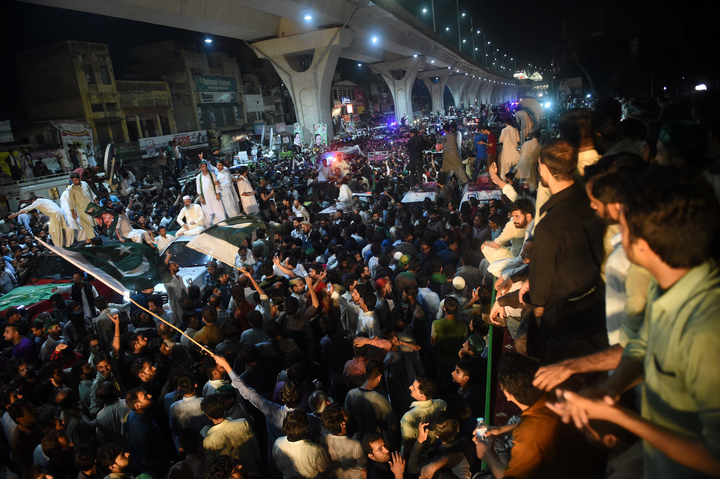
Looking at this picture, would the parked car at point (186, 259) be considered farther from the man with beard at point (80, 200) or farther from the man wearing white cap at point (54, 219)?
the man wearing white cap at point (54, 219)

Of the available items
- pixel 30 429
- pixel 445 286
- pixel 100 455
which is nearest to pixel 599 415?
pixel 100 455

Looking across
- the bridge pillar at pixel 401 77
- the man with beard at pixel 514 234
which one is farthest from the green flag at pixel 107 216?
the bridge pillar at pixel 401 77

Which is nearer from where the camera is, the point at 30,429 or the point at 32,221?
the point at 30,429

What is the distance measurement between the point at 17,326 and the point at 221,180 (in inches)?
244

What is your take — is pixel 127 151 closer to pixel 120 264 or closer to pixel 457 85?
pixel 120 264

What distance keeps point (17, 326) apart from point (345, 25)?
60.8 feet

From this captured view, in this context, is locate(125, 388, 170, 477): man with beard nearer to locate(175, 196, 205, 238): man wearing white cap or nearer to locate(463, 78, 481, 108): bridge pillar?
locate(175, 196, 205, 238): man wearing white cap

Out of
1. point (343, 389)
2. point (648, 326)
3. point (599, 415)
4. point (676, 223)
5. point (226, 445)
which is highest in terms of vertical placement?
point (676, 223)

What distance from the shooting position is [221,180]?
11.5 m

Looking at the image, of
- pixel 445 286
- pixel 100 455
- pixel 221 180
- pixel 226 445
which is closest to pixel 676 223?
pixel 226 445

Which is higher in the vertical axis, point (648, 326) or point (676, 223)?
point (676, 223)

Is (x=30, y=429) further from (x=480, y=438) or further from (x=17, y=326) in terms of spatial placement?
(x=480, y=438)

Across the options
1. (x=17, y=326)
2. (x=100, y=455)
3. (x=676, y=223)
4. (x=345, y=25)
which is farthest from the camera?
(x=345, y=25)

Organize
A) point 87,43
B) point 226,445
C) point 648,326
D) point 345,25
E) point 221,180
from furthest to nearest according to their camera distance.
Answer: point 87,43
point 345,25
point 221,180
point 226,445
point 648,326
